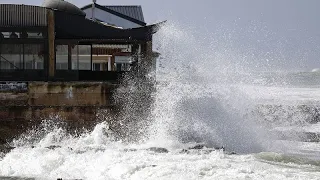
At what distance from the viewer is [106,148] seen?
21.2m

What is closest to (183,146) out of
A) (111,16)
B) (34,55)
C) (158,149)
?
(158,149)

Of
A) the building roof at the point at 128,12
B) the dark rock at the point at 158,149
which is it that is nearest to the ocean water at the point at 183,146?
the dark rock at the point at 158,149

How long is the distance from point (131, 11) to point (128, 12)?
290mm

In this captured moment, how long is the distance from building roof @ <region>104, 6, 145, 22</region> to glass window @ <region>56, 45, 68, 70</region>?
12.0 metres

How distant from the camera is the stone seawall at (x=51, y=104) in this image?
22906mm

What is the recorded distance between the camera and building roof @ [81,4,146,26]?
3473 centimetres

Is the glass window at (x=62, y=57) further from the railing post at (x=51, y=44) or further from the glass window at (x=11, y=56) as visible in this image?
the glass window at (x=11, y=56)

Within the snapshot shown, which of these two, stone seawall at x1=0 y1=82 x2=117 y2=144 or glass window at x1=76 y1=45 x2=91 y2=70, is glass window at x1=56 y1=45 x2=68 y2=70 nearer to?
glass window at x1=76 y1=45 x2=91 y2=70

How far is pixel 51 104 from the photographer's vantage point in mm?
23094

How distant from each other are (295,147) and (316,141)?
396 centimetres

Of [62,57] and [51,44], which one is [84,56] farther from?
[51,44]

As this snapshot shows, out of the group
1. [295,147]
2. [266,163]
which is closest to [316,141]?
[295,147]

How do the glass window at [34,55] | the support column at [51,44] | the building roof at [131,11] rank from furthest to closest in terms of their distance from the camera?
the building roof at [131,11]
the glass window at [34,55]
the support column at [51,44]

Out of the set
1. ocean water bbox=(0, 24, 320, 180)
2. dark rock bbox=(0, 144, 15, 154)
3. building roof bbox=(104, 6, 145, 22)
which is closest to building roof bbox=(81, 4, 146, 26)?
→ building roof bbox=(104, 6, 145, 22)
